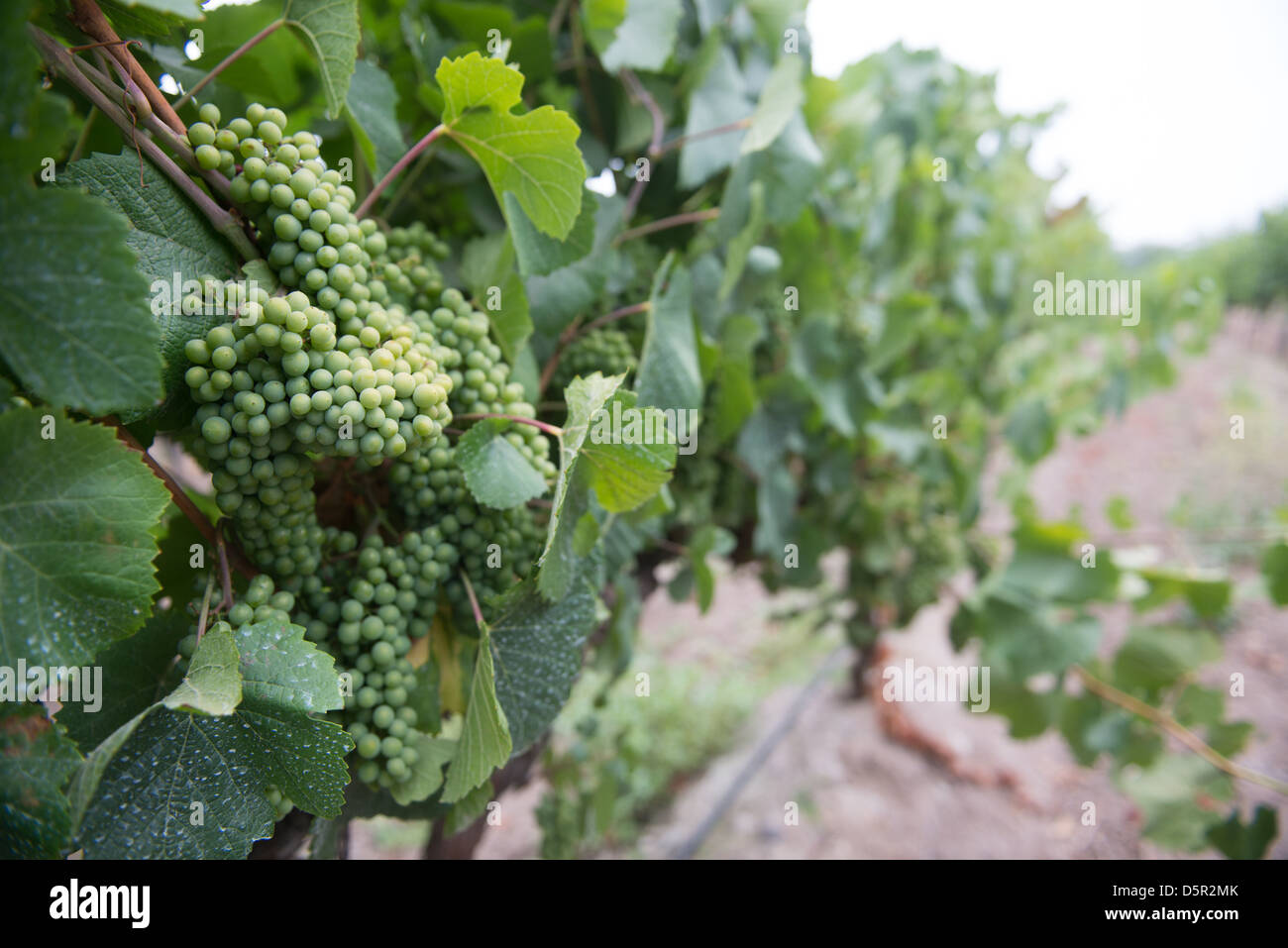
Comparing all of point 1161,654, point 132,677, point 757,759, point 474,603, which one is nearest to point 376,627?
point 474,603

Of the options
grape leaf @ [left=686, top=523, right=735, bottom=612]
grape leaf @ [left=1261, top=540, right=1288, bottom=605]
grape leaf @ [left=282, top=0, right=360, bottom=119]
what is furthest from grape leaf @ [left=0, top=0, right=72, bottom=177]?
grape leaf @ [left=1261, top=540, right=1288, bottom=605]

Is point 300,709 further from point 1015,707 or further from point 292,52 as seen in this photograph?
point 1015,707

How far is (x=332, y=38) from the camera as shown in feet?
1.98

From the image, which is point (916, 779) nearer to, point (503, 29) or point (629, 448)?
Result: point (629, 448)

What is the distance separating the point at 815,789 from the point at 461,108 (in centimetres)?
310

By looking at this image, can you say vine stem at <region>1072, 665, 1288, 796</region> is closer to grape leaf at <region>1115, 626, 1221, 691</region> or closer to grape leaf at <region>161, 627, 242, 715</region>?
grape leaf at <region>1115, 626, 1221, 691</region>

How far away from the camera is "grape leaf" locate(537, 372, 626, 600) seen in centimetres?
60

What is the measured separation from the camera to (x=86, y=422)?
475 mm

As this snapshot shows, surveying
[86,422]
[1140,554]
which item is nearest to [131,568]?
[86,422]

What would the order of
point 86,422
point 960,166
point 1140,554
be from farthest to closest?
point 1140,554
point 960,166
point 86,422

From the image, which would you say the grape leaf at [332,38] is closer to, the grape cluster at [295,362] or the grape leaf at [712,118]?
the grape cluster at [295,362]

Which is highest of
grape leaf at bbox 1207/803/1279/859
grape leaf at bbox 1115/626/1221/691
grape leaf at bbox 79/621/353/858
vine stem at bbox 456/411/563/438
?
vine stem at bbox 456/411/563/438

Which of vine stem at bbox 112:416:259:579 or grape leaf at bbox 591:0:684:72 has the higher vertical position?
grape leaf at bbox 591:0:684:72

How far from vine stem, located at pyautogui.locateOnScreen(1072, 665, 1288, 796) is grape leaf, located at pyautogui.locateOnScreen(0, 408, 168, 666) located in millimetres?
2119
